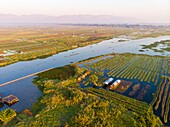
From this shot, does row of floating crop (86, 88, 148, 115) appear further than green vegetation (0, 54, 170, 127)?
Yes

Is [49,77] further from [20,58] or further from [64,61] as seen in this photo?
[20,58]

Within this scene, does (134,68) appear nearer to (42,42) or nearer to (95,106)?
(95,106)

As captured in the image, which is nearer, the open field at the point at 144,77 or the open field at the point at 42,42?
the open field at the point at 144,77

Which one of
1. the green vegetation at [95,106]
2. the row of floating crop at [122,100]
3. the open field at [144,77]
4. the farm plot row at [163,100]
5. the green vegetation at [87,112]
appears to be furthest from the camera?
the open field at [144,77]

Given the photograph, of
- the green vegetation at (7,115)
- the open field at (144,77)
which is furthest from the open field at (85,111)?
the open field at (144,77)

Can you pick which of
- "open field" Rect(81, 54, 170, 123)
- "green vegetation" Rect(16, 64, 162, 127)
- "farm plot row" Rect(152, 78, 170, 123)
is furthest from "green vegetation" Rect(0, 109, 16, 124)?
"farm plot row" Rect(152, 78, 170, 123)

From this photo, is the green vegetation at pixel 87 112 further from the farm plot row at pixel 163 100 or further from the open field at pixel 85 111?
the farm plot row at pixel 163 100

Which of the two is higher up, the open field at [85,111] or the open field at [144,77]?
the open field at [85,111]

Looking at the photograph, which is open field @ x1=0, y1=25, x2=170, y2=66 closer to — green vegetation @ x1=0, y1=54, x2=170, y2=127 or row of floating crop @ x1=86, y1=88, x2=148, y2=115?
green vegetation @ x1=0, y1=54, x2=170, y2=127

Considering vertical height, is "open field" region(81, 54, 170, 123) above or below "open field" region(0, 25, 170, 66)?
above

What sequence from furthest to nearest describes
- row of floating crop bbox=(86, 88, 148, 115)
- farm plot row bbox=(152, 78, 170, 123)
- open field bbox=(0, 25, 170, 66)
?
open field bbox=(0, 25, 170, 66) < row of floating crop bbox=(86, 88, 148, 115) < farm plot row bbox=(152, 78, 170, 123)

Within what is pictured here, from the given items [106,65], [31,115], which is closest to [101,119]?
[31,115]
